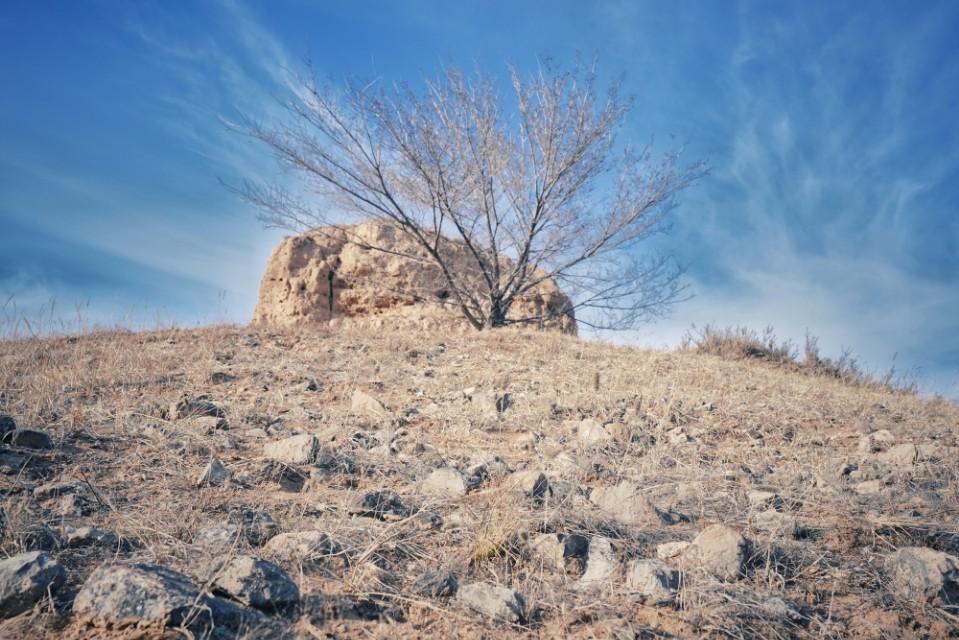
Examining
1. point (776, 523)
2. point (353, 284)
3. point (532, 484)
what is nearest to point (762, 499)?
point (776, 523)

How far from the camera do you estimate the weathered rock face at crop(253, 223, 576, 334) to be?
47.4 feet

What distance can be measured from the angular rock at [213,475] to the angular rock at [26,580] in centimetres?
119

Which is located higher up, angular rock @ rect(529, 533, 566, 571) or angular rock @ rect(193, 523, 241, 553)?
angular rock @ rect(529, 533, 566, 571)

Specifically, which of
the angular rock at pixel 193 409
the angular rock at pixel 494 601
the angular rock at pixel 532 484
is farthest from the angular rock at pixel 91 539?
the angular rock at pixel 193 409

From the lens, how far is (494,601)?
2088 mm

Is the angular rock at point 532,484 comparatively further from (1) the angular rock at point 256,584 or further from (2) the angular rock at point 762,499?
(1) the angular rock at point 256,584

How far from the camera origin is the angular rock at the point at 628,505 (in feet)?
9.87

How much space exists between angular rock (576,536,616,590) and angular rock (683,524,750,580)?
1.01 feet

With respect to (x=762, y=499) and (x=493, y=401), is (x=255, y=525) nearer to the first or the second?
(x=762, y=499)

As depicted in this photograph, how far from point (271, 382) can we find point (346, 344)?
2.13 metres

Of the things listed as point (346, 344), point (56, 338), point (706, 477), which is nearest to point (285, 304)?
point (56, 338)

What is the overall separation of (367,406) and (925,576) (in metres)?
4.10

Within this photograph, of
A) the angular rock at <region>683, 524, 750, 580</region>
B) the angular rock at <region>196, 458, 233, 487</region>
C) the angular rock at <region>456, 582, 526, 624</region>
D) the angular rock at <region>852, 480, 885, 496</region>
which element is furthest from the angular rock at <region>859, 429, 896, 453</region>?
the angular rock at <region>196, 458, 233, 487</region>

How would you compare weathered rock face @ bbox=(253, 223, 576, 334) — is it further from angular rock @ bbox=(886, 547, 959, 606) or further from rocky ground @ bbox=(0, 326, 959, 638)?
angular rock @ bbox=(886, 547, 959, 606)
